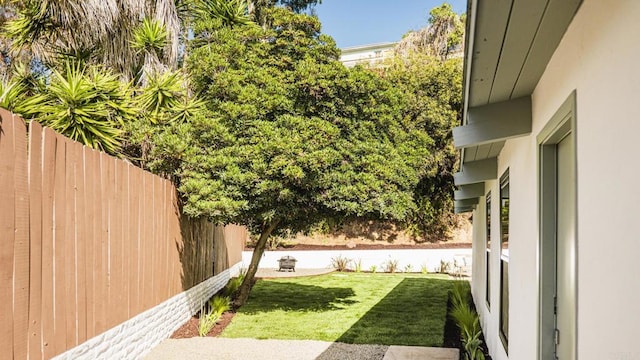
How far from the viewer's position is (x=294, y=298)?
12.4m

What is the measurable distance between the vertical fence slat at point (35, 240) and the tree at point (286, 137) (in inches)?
164

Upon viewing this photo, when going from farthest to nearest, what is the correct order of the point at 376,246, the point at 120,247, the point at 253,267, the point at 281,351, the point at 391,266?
1. the point at 376,246
2. the point at 391,266
3. the point at 253,267
4. the point at 281,351
5. the point at 120,247

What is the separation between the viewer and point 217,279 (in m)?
12.6

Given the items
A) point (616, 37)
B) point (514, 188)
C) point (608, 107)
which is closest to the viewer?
point (616, 37)

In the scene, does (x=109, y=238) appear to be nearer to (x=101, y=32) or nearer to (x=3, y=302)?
(x=3, y=302)

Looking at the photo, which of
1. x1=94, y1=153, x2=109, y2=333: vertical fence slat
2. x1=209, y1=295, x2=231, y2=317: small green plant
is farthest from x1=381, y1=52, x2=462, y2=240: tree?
x1=94, y1=153, x2=109, y2=333: vertical fence slat

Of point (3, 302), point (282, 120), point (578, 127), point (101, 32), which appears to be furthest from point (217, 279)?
point (578, 127)

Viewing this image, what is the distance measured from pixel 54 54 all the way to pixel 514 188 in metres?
11.3

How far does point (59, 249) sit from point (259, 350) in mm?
3667

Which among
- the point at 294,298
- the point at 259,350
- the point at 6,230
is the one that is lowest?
the point at 294,298

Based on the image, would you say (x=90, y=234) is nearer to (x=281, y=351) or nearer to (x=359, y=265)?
(x=281, y=351)

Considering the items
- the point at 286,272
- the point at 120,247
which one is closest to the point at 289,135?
the point at 120,247

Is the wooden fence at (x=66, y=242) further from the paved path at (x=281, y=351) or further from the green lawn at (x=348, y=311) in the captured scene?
the green lawn at (x=348, y=311)

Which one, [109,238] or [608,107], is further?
[109,238]
